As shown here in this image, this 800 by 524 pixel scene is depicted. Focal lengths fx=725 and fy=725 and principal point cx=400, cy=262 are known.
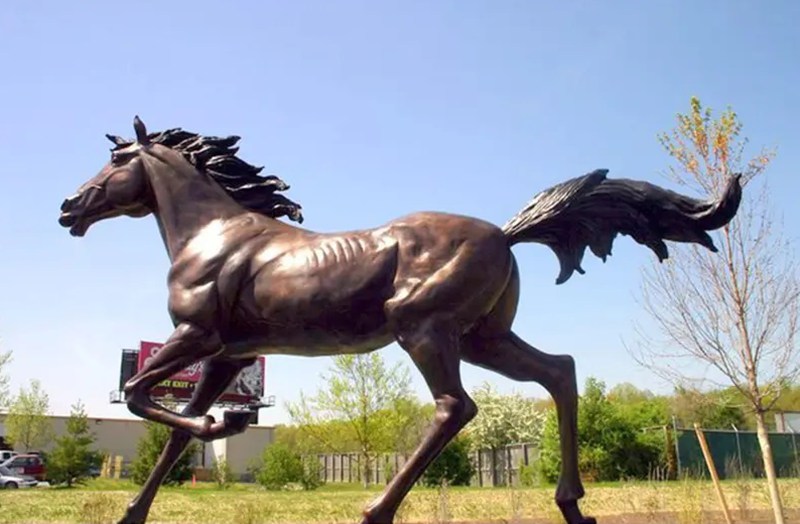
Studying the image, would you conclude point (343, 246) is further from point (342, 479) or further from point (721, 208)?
point (342, 479)

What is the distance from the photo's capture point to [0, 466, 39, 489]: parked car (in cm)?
2988

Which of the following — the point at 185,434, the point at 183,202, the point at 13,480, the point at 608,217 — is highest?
the point at 183,202

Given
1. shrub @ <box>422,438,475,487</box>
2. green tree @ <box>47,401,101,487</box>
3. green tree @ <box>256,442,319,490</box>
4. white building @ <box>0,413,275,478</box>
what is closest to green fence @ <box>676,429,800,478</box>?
shrub @ <box>422,438,475,487</box>

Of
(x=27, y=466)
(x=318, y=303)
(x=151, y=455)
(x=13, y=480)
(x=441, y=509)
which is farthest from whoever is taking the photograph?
(x=27, y=466)

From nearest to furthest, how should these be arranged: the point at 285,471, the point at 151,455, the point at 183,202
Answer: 1. the point at 183,202
2. the point at 285,471
3. the point at 151,455

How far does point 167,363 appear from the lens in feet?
12.4

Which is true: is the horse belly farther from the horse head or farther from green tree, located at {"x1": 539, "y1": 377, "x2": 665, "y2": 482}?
green tree, located at {"x1": 539, "y1": 377, "x2": 665, "y2": 482}

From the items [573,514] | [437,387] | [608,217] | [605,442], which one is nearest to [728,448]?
[605,442]

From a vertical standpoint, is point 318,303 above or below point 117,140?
below

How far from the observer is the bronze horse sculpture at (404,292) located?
3.60 meters

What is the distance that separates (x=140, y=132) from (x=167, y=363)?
1.65 m

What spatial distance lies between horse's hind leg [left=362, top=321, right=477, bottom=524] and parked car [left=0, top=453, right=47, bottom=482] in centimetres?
3358

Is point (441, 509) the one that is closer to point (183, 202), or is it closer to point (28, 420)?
point (183, 202)

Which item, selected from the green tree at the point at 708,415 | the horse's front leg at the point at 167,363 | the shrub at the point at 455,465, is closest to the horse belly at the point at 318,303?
the horse's front leg at the point at 167,363
